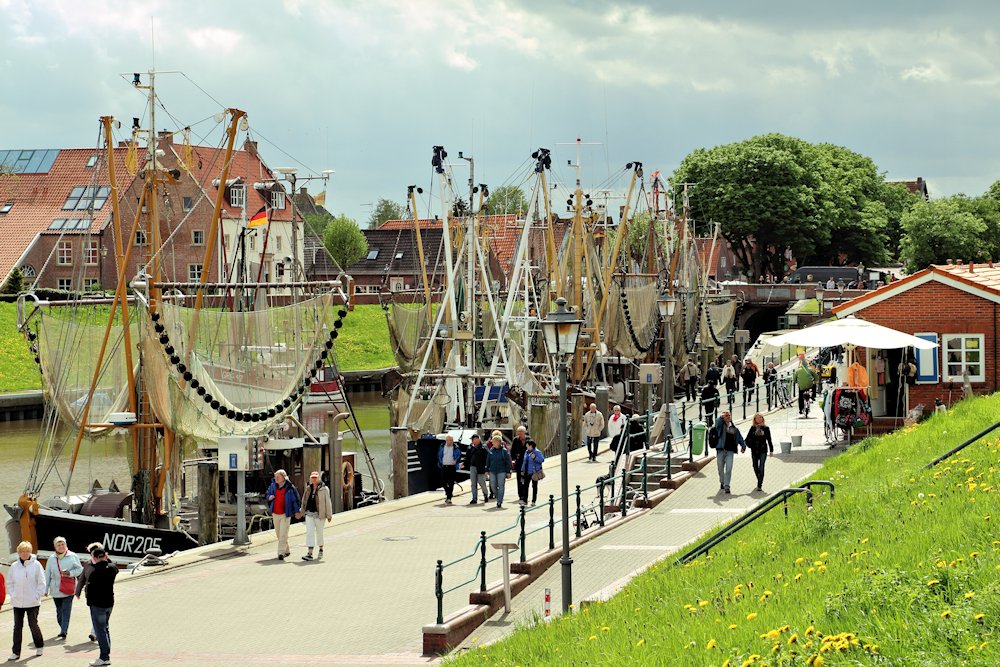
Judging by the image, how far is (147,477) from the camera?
29328 millimetres

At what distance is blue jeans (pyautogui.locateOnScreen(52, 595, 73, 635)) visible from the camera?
59.0ft

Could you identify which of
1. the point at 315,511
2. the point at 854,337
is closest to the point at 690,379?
the point at 854,337

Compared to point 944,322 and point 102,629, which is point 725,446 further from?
point 102,629

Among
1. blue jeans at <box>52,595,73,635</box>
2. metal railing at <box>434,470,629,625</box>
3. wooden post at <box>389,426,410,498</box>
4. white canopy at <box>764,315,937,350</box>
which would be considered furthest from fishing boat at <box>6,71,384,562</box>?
white canopy at <box>764,315,937,350</box>

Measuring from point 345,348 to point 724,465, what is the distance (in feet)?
206

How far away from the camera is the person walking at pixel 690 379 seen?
62094 millimetres

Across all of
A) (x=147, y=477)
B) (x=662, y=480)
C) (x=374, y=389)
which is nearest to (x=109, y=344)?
(x=147, y=477)

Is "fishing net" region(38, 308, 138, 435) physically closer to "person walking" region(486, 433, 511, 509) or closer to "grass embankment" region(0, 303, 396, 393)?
"person walking" region(486, 433, 511, 509)

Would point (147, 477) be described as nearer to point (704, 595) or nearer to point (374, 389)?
point (704, 595)

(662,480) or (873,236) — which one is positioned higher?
(873,236)

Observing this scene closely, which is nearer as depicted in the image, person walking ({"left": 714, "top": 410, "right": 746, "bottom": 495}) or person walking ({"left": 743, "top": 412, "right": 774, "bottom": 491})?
person walking ({"left": 743, "top": 412, "right": 774, "bottom": 491})

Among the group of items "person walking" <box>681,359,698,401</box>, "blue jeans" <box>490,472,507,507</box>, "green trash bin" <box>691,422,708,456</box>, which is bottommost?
"blue jeans" <box>490,472,507,507</box>

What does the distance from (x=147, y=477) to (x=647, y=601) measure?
56.1 ft

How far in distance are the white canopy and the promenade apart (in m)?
2.57
